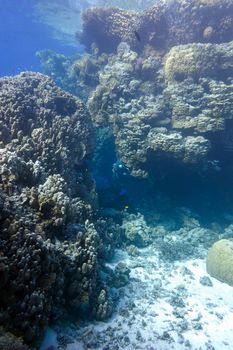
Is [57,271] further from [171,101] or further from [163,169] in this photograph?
[171,101]

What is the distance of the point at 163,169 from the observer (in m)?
11.2

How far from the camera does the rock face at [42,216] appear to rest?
13.4ft

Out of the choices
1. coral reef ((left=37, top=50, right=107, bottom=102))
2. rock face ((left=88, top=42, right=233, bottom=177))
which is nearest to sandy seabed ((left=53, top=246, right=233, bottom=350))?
rock face ((left=88, top=42, right=233, bottom=177))

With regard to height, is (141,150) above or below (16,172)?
above

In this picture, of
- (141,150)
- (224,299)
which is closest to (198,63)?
(141,150)

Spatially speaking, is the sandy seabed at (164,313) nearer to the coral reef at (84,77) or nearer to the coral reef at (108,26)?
the coral reef at (84,77)

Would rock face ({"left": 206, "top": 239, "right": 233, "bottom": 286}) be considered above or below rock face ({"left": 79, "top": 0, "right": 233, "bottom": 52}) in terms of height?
below

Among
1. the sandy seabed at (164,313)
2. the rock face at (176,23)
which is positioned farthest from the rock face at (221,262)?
the rock face at (176,23)

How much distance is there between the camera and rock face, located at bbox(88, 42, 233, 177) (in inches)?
414

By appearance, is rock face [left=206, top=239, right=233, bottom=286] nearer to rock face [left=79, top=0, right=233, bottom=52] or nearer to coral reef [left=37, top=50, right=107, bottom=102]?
rock face [left=79, top=0, right=233, bottom=52]

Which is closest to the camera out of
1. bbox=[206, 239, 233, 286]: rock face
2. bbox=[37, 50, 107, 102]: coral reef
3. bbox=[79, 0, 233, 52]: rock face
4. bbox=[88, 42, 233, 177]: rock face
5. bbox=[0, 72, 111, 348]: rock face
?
bbox=[0, 72, 111, 348]: rock face

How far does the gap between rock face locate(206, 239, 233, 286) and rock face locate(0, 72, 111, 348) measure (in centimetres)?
429

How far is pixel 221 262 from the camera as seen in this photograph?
9398mm

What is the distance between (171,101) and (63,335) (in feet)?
29.8
